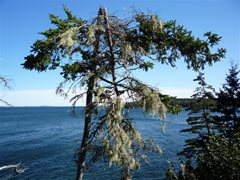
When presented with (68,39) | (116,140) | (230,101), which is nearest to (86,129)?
(116,140)

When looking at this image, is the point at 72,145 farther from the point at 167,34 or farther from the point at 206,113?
the point at 167,34

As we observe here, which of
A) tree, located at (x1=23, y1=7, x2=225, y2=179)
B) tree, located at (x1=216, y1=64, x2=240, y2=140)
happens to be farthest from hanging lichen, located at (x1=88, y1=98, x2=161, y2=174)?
tree, located at (x1=216, y1=64, x2=240, y2=140)

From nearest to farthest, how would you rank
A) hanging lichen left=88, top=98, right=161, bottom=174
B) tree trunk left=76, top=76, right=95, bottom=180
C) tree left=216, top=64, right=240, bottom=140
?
hanging lichen left=88, top=98, right=161, bottom=174 → tree trunk left=76, top=76, right=95, bottom=180 → tree left=216, top=64, right=240, bottom=140

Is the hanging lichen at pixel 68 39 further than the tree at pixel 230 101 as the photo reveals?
No

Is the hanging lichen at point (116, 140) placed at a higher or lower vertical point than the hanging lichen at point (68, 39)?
lower

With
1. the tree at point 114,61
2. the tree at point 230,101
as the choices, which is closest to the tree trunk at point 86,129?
the tree at point 114,61

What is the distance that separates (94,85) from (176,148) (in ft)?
119

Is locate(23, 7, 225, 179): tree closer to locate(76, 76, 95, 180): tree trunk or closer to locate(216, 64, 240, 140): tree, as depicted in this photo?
locate(76, 76, 95, 180): tree trunk

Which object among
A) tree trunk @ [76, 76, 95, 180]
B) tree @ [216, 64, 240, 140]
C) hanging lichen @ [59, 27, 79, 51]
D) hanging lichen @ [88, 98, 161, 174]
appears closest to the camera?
hanging lichen @ [88, 98, 161, 174]

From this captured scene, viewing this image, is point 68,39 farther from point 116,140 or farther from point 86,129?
point 116,140

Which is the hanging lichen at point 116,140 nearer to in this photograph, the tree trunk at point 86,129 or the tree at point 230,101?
the tree trunk at point 86,129

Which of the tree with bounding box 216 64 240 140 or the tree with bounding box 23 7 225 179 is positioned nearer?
the tree with bounding box 23 7 225 179

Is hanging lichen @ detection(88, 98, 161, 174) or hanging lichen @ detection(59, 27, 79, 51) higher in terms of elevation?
hanging lichen @ detection(59, 27, 79, 51)

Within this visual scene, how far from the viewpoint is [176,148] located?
4338 cm
